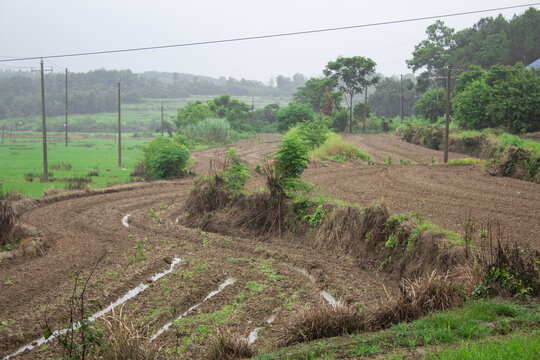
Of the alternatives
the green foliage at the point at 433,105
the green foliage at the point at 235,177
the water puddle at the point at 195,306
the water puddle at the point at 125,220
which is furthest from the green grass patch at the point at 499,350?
the green foliage at the point at 433,105

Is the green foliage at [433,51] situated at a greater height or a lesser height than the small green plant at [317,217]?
greater

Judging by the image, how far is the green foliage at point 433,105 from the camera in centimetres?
5281

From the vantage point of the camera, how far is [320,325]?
6.38 metres

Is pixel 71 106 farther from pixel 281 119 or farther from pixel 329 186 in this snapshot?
pixel 329 186

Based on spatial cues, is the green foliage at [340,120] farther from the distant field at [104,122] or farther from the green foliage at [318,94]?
the distant field at [104,122]

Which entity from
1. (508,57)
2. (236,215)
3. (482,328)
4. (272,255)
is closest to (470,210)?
(272,255)

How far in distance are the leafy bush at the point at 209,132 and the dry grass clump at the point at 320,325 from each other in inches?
1860

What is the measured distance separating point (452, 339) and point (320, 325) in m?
1.70

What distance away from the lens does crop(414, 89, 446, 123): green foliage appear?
52812 mm

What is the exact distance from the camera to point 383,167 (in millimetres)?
25641

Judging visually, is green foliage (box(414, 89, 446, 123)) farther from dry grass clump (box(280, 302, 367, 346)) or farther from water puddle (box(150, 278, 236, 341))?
dry grass clump (box(280, 302, 367, 346))

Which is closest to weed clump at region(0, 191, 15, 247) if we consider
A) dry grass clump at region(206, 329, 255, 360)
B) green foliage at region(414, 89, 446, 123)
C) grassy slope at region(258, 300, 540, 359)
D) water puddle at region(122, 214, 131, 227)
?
water puddle at region(122, 214, 131, 227)

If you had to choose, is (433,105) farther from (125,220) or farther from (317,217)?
(317,217)

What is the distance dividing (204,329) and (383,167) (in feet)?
65.1
